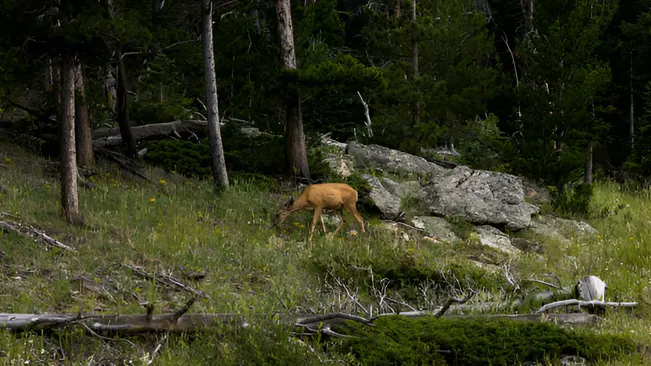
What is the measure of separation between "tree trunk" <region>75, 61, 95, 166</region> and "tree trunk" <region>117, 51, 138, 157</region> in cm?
125

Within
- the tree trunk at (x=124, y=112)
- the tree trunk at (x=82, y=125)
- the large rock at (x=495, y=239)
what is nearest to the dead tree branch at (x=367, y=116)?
the tree trunk at (x=124, y=112)

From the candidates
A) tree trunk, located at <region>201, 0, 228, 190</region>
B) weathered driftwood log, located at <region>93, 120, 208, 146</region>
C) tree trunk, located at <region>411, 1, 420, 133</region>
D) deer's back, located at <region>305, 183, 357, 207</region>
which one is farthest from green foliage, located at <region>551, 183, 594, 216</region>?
weathered driftwood log, located at <region>93, 120, 208, 146</region>

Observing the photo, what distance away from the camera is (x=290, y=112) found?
53.7 feet

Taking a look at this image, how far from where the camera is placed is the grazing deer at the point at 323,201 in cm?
1245

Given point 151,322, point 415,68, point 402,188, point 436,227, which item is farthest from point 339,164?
point 151,322

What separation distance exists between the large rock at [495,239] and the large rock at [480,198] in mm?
311

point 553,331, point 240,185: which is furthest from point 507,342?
point 240,185

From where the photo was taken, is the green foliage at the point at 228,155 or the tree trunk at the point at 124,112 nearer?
the green foliage at the point at 228,155

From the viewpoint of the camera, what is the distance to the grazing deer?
40.9 ft

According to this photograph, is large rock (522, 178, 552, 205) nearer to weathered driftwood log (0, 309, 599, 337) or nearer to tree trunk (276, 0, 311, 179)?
tree trunk (276, 0, 311, 179)

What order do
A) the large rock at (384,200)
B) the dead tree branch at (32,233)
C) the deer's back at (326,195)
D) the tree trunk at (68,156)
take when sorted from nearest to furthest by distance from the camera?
the dead tree branch at (32,233), the tree trunk at (68,156), the deer's back at (326,195), the large rock at (384,200)

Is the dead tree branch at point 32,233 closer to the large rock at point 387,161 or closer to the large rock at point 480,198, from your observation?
the large rock at point 480,198

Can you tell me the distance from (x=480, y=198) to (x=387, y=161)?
3154mm

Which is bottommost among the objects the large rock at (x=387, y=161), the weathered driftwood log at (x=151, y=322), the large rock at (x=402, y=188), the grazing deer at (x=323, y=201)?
the large rock at (x=402, y=188)
